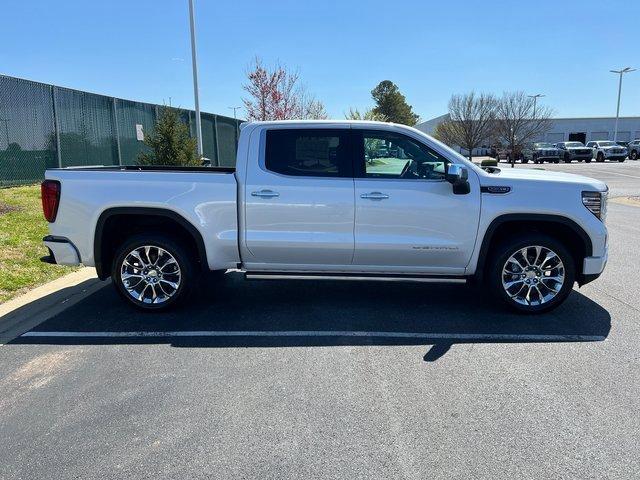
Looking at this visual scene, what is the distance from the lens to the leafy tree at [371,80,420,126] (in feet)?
253

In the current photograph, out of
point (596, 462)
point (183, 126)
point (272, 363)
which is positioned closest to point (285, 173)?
point (272, 363)

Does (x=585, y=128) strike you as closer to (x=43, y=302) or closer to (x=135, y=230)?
(x=135, y=230)

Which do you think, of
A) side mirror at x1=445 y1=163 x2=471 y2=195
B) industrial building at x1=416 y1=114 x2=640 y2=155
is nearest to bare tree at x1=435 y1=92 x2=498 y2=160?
industrial building at x1=416 y1=114 x2=640 y2=155

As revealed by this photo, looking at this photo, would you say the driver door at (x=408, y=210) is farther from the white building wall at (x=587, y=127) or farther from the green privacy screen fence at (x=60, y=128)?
the white building wall at (x=587, y=127)

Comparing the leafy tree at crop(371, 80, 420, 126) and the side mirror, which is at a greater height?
the leafy tree at crop(371, 80, 420, 126)

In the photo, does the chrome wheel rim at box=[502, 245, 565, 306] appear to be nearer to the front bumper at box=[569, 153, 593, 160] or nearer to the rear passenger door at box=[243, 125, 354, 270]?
the rear passenger door at box=[243, 125, 354, 270]

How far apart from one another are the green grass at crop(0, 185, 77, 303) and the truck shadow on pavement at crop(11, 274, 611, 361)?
0.99 metres

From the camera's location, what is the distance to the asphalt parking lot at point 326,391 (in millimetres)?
2863

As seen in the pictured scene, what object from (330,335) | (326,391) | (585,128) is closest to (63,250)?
(330,335)

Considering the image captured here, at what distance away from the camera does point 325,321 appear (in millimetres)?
5098

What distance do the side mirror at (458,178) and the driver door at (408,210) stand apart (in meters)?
0.08

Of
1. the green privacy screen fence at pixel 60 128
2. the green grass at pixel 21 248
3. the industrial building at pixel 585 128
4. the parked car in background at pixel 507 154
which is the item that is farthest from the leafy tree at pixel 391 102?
the green grass at pixel 21 248

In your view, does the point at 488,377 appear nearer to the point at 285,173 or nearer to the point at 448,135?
the point at 285,173

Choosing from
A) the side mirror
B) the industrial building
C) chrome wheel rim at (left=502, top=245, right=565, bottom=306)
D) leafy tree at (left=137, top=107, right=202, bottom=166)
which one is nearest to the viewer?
the side mirror
